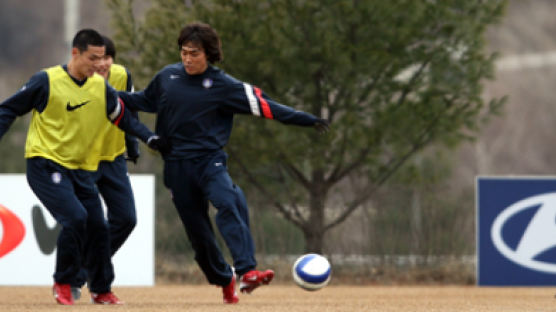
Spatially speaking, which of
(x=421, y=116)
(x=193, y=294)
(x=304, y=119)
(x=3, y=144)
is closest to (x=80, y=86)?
(x=304, y=119)

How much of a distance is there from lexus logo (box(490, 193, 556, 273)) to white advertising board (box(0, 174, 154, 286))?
12.8ft

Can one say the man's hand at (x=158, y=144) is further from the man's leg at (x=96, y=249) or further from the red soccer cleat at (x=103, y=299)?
the red soccer cleat at (x=103, y=299)

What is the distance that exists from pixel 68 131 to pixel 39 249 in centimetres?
471

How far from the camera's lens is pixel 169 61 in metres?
14.4

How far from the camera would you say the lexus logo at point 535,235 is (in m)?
13.7

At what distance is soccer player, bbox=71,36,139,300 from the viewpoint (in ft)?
31.6

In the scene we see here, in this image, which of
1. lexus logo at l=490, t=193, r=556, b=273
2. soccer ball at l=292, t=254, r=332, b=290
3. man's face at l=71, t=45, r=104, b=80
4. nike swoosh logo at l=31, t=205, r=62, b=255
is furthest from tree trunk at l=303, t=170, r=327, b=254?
man's face at l=71, t=45, r=104, b=80

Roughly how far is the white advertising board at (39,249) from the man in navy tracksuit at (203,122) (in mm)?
4610

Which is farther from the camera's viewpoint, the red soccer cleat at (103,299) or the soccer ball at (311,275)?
the red soccer cleat at (103,299)

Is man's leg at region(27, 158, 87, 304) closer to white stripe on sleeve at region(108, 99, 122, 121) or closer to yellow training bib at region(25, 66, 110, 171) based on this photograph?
yellow training bib at region(25, 66, 110, 171)

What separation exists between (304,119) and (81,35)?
1.74 meters

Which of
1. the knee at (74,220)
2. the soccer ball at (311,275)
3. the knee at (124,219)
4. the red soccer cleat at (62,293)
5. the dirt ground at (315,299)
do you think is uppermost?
the knee at (74,220)

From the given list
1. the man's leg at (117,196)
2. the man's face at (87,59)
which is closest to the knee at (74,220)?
the man's leg at (117,196)

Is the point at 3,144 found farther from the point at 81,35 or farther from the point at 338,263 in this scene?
the point at 81,35
